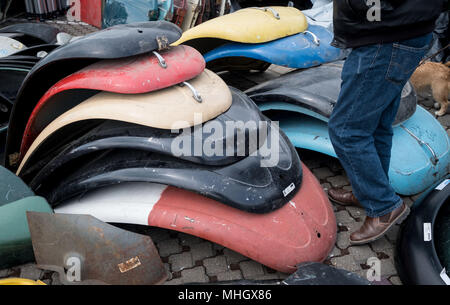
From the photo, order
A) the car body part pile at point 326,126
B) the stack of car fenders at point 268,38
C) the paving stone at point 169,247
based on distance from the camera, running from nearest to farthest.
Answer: the paving stone at point 169,247
the car body part pile at point 326,126
the stack of car fenders at point 268,38

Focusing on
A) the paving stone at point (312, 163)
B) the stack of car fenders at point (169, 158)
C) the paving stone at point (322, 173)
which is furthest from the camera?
the paving stone at point (312, 163)

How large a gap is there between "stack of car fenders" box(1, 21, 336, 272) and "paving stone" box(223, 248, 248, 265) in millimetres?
170

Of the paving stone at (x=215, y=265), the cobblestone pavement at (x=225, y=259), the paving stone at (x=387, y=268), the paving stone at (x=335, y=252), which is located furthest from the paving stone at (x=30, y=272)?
the paving stone at (x=387, y=268)

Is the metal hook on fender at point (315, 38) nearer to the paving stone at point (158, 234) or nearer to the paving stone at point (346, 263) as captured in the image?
the paving stone at point (346, 263)

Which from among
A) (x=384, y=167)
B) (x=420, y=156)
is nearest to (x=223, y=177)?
(x=384, y=167)

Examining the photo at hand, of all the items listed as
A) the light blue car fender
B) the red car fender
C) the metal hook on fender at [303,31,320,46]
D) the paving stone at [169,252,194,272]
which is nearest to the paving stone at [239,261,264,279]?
the paving stone at [169,252,194,272]

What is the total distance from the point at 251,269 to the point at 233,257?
0.12 metres

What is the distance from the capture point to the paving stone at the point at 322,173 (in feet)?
8.42

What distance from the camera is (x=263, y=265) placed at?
192 cm

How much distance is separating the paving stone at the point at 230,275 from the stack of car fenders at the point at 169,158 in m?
0.14

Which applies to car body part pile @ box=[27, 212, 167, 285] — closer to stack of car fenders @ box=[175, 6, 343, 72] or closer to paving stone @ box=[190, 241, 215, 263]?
paving stone @ box=[190, 241, 215, 263]

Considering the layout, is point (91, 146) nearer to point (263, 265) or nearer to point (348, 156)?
point (263, 265)

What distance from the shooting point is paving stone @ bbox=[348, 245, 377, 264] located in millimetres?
1929

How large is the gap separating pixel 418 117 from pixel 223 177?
1539 millimetres
